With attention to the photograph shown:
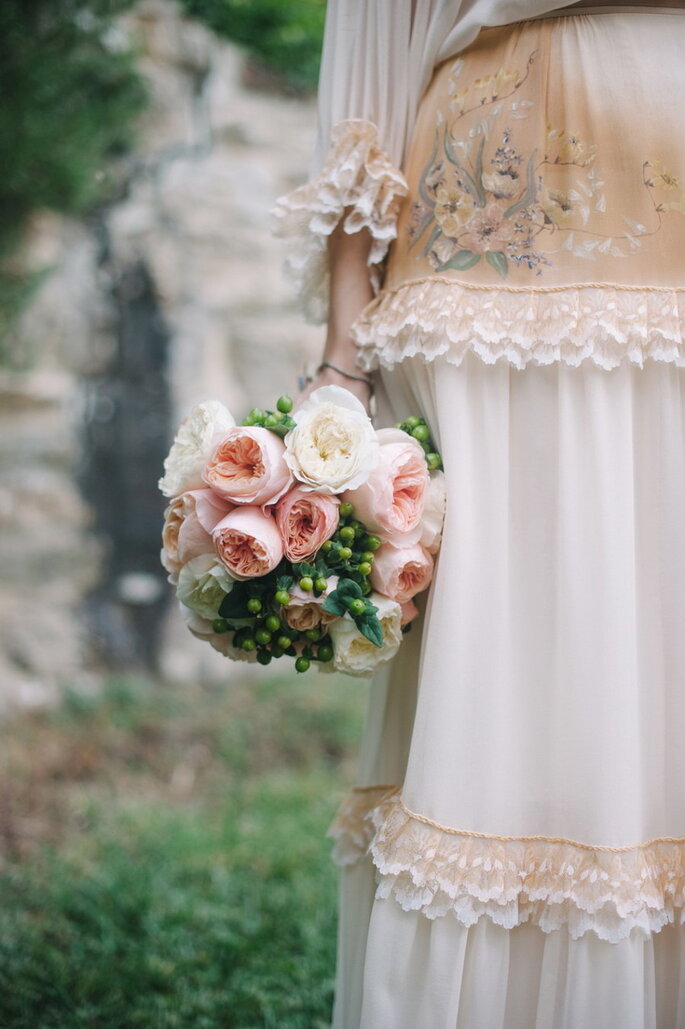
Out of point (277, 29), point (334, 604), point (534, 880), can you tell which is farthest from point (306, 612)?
point (277, 29)

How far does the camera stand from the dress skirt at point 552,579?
1.13 m

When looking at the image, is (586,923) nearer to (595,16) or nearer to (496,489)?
(496,489)

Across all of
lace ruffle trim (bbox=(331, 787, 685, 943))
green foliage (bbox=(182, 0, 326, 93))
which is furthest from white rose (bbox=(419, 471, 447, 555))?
green foliage (bbox=(182, 0, 326, 93))

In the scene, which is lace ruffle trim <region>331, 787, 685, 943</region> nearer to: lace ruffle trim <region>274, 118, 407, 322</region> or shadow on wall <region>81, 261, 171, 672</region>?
lace ruffle trim <region>274, 118, 407, 322</region>

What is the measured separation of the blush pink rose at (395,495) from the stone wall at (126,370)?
213 cm

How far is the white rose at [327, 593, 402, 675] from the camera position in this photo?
3.93 ft

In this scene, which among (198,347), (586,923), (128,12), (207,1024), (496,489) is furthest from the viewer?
(198,347)

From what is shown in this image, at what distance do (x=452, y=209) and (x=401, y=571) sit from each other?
0.52 metres

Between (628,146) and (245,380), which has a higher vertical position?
(245,380)

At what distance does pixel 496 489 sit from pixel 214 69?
8.93 ft

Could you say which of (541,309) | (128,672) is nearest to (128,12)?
(128,672)

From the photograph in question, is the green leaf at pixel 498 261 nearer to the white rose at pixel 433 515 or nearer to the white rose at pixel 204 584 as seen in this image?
the white rose at pixel 433 515

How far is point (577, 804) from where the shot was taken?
1.16 m

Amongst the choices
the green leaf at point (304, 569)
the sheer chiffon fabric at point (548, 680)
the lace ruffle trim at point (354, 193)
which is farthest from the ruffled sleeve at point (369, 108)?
the green leaf at point (304, 569)
